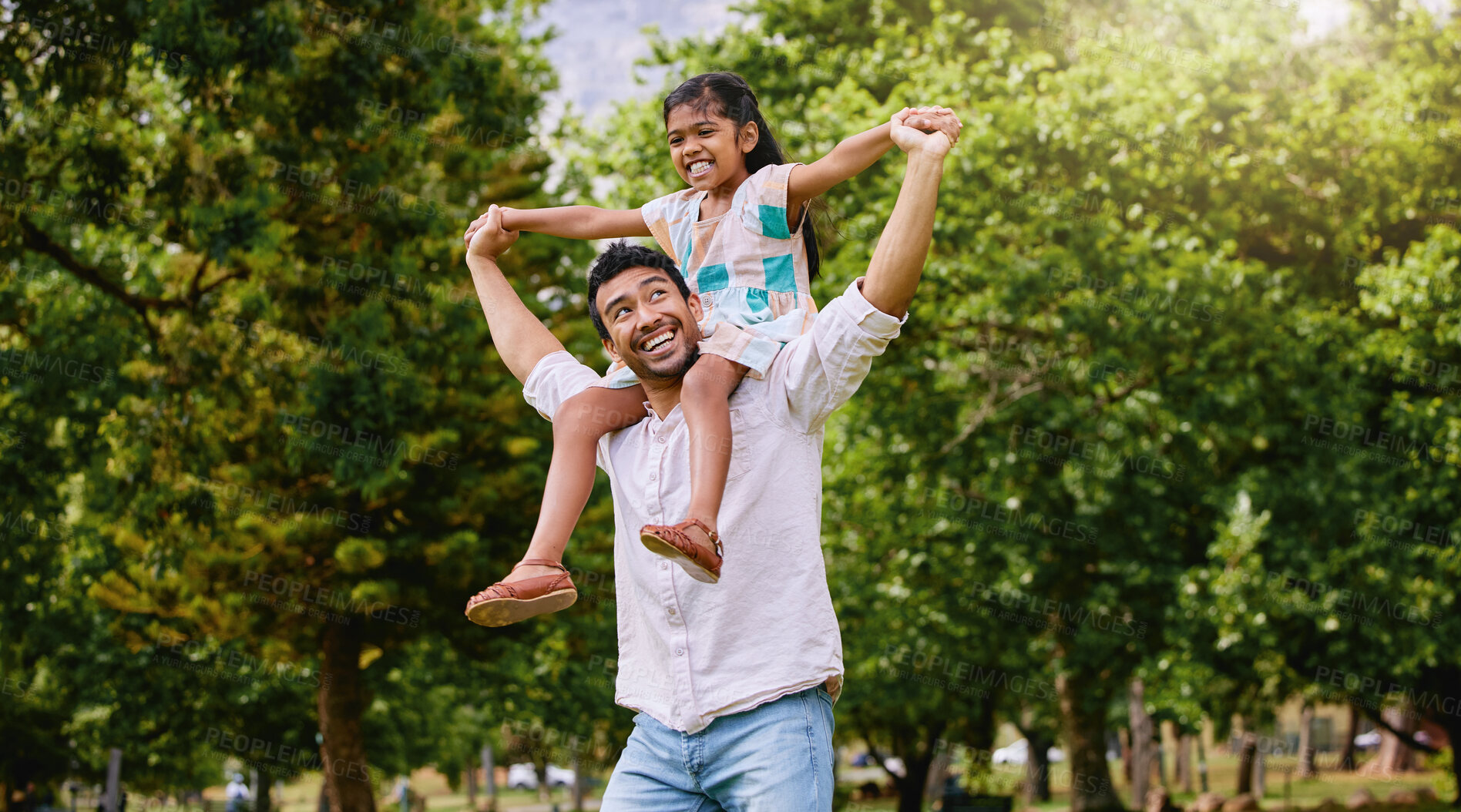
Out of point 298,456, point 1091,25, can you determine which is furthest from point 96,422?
point 1091,25

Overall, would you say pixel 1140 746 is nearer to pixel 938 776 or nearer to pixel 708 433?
pixel 938 776

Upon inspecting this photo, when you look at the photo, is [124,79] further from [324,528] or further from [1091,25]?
[1091,25]

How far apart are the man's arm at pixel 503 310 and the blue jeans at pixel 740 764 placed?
915 mm

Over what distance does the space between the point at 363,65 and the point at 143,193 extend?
2512 mm

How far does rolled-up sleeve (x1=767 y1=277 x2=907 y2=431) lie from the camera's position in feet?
7.59

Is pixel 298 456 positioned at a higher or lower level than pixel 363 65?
lower

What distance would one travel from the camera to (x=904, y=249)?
2297mm

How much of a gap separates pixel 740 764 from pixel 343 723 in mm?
14662

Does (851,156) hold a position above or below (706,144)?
below

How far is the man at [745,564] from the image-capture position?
7.72 feet

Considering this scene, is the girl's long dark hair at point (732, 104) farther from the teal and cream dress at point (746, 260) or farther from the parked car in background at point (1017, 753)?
the parked car in background at point (1017, 753)

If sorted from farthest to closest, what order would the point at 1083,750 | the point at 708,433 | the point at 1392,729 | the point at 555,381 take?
the point at 1083,750 < the point at 1392,729 < the point at 555,381 < the point at 708,433

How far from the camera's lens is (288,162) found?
10727mm

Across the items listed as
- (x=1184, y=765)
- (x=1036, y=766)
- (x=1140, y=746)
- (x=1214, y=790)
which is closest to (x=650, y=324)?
(x=1140, y=746)
